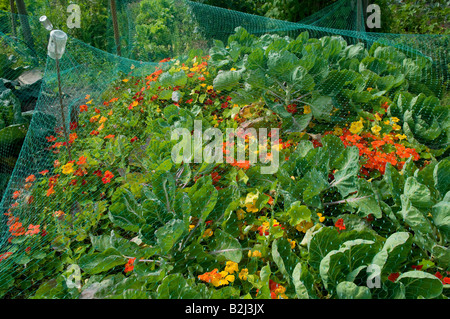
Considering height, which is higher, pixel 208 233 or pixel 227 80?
pixel 227 80

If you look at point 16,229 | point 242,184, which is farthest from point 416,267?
point 16,229

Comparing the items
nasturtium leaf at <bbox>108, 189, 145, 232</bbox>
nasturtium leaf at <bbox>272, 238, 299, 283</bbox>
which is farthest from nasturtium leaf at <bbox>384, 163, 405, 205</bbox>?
nasturtium leaf at <bbox>108, 189, 145, 232</bbox>

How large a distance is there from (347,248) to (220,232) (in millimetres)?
463

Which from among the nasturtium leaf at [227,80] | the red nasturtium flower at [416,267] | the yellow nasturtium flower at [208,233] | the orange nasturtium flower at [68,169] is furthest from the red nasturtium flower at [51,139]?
the red nasturtium flower at [416,267]

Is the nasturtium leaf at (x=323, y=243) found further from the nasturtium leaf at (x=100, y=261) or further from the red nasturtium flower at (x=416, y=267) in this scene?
the nasturtium leaf at (x=100, y=261)

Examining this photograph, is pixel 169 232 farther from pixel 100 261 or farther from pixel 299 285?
pixel 299 285

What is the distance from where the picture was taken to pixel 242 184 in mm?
1569

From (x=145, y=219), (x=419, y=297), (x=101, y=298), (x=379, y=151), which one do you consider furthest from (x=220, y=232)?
(x=379, y=151)

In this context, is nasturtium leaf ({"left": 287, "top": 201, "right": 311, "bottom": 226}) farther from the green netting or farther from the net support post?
the net support post

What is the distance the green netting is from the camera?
3.84ft

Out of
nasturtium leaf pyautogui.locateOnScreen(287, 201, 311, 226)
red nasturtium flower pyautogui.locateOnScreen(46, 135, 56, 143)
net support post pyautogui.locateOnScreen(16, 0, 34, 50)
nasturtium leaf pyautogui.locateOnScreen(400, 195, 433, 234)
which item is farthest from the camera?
net support post pyautogui.locateOnScreen(16, 0, 34, 50)

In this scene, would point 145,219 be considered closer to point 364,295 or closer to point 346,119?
point 364,295

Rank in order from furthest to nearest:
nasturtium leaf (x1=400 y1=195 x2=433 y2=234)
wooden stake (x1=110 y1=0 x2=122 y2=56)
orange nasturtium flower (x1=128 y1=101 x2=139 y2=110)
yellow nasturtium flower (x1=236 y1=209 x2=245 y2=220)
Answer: wooden stake (x1=110 y1=0 x2=122 y2=56)
orange nasturtium flower (x1=128 y1=101 x2=139 y2=110)
yellow nasturtium flower (x1=236 y1=209 x2=245 y2=220)
nasturtium leaf (x1=400 y1=195 x2=433 y2=234)
